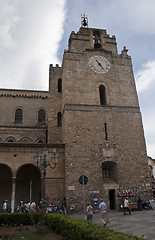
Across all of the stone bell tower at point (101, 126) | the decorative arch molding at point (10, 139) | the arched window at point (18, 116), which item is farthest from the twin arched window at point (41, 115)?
the stone bell tower at point (101, 126)

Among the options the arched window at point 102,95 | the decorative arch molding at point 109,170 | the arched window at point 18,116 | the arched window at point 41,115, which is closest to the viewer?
the decorative arch molding at point 109,170

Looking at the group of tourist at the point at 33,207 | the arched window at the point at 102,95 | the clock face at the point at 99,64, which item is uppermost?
the clock face at the point at 99,64

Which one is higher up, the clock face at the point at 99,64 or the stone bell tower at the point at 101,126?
the clock face at the point at 99,64

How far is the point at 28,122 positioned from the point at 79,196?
14709mm

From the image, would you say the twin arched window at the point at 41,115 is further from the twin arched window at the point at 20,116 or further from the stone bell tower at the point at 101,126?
the stone bell tower at the point at 101,126

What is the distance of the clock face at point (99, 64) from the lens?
21778 mm

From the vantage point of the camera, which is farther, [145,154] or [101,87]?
[101,87]

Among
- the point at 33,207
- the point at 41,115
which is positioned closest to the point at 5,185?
the point at 33,207

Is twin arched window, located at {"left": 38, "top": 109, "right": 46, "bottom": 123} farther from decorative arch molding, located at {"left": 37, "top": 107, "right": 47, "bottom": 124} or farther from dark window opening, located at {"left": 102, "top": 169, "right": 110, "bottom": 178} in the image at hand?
dark window opening, located at {"left": 102, "top": 169, "right": 110, "bottom": 178}

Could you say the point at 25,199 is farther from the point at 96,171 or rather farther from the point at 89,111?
the point at 89,111

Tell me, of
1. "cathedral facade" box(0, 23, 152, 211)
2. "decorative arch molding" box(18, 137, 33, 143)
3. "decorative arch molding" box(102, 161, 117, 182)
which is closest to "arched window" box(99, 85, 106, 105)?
"cathedral facade" box(0, 23, 152, 211)

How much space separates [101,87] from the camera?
21.8m

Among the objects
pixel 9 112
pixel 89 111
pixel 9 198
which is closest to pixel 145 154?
pixel 89 111

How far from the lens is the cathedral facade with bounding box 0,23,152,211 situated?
17234mm
